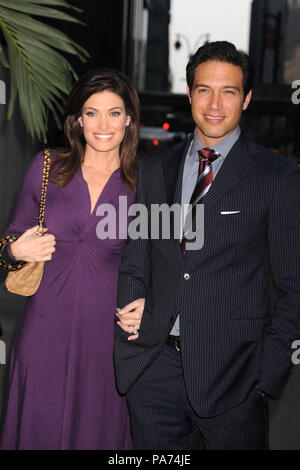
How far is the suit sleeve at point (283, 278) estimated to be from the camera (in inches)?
97.6

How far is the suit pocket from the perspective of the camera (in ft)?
8.39

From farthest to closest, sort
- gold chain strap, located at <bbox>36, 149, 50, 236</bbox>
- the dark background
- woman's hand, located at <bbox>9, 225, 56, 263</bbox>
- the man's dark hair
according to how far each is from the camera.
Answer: the dark background → gold chain strap, located at <bbox>36, 149, 50, 236</bbox> → woman's hand, located at <bbox>9, 225, 56, 263</bbox> → the man's dark hair

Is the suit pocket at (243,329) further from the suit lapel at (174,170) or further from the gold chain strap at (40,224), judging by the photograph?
the gold chain strap at (40,224)

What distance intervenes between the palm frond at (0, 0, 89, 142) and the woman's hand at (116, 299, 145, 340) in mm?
1078

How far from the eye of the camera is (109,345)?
115 inches

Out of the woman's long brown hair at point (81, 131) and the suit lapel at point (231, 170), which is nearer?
the suit lapel at point (231, 170)

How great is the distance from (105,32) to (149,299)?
16988 mm

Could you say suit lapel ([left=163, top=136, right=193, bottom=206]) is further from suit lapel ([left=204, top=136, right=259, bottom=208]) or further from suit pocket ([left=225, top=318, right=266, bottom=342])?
suit pocket ([left=225, top=318, right=266, bottom=342])

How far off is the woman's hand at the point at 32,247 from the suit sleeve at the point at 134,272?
0.37 meters

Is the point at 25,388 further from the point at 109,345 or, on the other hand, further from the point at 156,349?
the point at 156,349

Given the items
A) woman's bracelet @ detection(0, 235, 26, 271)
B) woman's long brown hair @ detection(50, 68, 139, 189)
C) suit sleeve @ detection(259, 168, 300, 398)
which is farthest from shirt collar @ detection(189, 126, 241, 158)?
woman's bracelet @ detection(0, 235, 26, 271)

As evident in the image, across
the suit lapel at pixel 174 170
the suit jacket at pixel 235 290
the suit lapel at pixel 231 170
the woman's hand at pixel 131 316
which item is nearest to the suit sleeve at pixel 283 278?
the suit jacket at pixel 235 290
